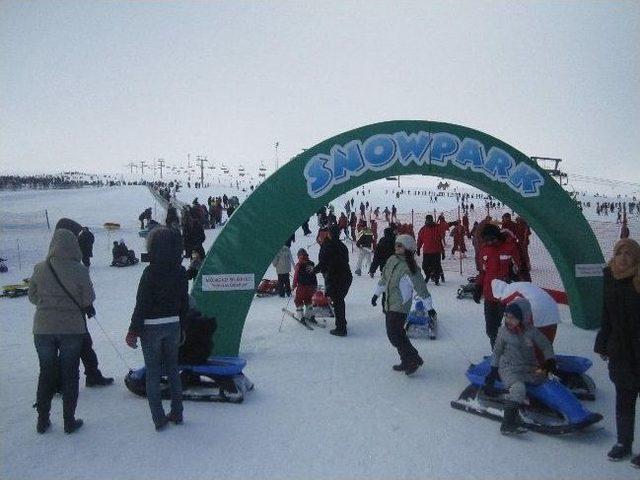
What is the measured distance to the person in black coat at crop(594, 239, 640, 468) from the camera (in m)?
3.61

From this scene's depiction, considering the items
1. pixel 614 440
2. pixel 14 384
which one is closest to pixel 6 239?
pixel 14 384

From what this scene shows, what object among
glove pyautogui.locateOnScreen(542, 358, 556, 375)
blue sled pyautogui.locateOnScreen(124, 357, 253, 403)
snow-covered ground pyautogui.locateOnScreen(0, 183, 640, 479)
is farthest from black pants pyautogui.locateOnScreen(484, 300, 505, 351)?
blue sled pyautogui.locateOnScreen(124, 357, 253, 403)

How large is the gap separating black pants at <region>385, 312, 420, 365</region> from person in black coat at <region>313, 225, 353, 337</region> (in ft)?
6.24

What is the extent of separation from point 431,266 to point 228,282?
6977mm

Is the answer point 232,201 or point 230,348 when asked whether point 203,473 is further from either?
point 232,201

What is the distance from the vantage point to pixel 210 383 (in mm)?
5277

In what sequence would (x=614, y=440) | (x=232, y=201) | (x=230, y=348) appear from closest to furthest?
(x=614, y=440) → (x=230, y=348) → (x=232, y=201)

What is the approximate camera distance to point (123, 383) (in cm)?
554

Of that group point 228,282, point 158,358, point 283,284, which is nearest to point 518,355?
point 158,358

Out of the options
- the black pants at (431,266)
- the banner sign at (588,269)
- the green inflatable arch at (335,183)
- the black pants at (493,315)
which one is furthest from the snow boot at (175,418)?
the black pants at (431,266)

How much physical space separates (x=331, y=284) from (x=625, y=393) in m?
4.61

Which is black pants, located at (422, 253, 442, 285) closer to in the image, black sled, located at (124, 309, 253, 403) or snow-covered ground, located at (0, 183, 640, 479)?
snow-covered ground, located at (0, 183, 640, 479)

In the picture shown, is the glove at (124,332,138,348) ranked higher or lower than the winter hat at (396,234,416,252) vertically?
lower

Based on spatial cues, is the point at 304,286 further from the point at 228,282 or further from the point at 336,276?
the point at 228,282
